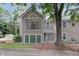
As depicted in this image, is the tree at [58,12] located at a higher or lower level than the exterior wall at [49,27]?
higher

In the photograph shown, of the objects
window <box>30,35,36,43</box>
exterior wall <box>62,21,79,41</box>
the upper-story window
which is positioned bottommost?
window <box>30,35,36,43</box>

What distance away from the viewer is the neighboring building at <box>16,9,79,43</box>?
13.4 feet

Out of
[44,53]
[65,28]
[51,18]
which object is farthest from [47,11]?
[44,53]

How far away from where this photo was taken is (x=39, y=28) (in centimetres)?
412

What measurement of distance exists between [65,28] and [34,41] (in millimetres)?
518

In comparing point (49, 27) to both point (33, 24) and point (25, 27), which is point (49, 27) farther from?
point (25, 27)

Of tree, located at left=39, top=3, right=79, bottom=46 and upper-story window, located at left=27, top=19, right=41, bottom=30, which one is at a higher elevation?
tree, located at left=39, top=3, right=79, bottom=46

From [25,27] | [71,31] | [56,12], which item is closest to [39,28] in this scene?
[25,27]

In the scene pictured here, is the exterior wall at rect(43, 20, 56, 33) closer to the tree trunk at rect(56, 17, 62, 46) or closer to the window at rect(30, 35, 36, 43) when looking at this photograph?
the tree trunk at rect(56, 17, 62, 46)

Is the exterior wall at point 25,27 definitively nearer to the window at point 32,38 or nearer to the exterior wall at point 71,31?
the window at point 32,38

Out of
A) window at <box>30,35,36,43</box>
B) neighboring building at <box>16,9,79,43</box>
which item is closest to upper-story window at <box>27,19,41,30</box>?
neighboring building at <box>16,9,79,43</box>

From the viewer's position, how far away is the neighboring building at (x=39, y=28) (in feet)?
13.4

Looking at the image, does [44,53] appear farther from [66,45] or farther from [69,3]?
[69,3]

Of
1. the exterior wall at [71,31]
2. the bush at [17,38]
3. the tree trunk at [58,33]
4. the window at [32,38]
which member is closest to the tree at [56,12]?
the tree trunk at [58,33]
